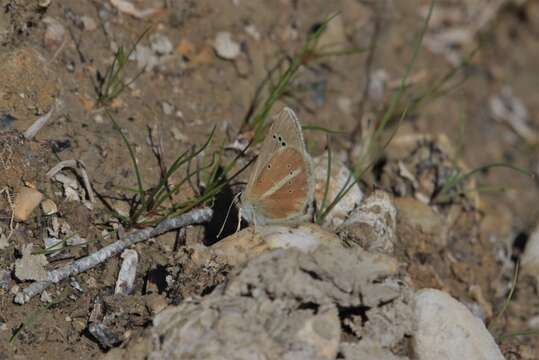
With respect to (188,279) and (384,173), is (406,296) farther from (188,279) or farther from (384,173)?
(384,173)

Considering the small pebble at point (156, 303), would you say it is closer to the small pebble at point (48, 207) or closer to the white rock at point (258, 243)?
the white rock at point (258, 243)

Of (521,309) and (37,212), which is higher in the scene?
(37,212)

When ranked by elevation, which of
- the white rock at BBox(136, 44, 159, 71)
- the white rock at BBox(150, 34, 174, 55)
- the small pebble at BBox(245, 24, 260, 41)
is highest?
the small pebble at BBox(245, 24, 260, 41)

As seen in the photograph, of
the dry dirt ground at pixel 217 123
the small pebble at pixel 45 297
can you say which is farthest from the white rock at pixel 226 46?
the small pebble at pixel 45 297

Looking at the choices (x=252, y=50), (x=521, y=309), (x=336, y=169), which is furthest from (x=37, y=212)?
(x=521, y=309)

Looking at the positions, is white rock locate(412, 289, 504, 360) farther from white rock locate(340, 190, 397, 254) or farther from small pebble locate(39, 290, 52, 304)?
small pebble locate(39, 290, 52, 304)

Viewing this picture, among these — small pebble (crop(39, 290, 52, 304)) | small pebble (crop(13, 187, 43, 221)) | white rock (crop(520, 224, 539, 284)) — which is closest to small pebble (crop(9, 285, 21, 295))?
small pebble (crop(39, 290, 52, 304))
